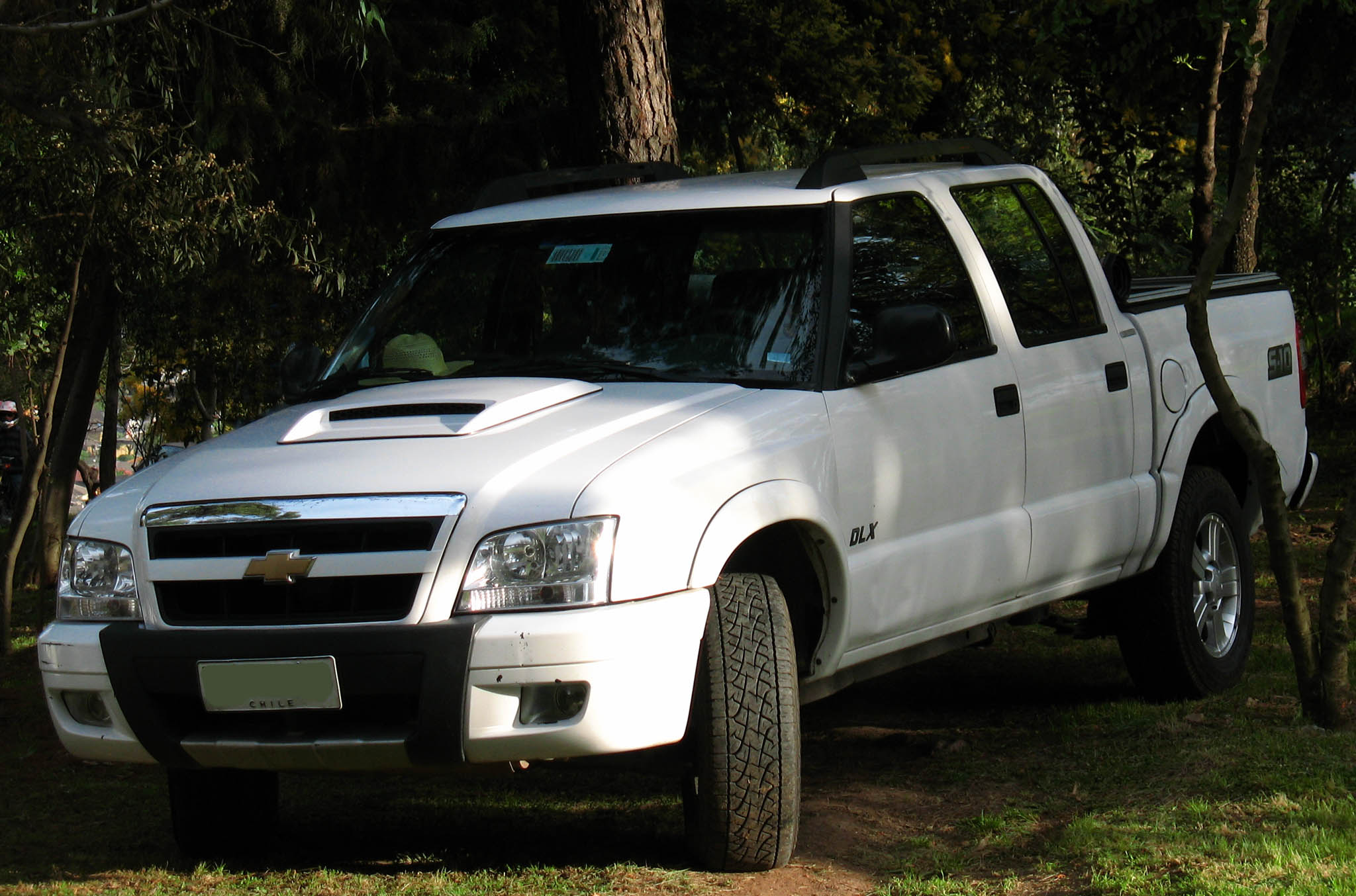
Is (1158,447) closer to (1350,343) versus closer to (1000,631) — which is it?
(1000,631)

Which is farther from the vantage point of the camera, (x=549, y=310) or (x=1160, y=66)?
(x=1160, y=66)

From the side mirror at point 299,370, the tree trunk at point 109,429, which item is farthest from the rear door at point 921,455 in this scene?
Result: the tree trunk at point 109,429

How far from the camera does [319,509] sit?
3875 millimetres

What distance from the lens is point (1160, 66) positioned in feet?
35.4

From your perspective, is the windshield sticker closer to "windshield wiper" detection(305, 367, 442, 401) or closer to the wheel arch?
"windshield wiper" detection(305, 367, 442, 401)

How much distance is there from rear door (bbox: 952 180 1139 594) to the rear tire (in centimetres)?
252

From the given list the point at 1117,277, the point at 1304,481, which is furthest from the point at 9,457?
the point at 1117,277

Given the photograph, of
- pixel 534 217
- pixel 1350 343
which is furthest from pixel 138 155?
pixel 1350 343

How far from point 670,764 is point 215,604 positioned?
3.92 ft

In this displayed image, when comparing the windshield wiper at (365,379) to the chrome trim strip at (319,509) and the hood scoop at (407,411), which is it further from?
the chrome trim strip at (319,509)

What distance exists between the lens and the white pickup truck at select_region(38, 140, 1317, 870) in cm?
382

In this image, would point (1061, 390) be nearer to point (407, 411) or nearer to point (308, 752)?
point (407, 411)

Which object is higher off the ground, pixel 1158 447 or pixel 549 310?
pixel 549 310

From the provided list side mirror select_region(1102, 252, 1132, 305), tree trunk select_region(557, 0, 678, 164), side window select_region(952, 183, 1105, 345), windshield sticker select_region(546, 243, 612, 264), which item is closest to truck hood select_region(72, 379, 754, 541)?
windshield sticker select_region(546, 243, 612, 264)
